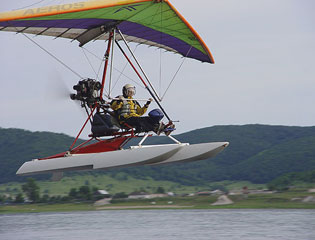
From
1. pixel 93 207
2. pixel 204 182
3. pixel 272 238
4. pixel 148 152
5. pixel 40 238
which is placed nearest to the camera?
pixel 148 152

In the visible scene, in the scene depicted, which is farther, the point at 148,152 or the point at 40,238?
the point at 40,238

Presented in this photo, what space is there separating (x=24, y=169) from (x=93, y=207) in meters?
74.9

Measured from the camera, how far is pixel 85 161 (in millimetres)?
15133

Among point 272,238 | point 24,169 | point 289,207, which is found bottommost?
point 289,207

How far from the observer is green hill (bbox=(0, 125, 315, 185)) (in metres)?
124

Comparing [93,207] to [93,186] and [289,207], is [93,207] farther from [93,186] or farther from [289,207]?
[289,207]

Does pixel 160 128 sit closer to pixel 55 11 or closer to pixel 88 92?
pixel 88 92

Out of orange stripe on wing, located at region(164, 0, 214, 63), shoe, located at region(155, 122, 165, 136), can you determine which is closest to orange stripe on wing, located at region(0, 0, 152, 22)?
orange stripe on wing, located at region(164, 0, 214, 63)

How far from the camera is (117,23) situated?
16.1m

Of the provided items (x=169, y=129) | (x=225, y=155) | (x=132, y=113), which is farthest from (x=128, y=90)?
(x=225, y=155)

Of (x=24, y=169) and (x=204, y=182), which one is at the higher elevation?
(x=24, y=169)

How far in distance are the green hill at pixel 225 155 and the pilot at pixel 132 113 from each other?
339 feet

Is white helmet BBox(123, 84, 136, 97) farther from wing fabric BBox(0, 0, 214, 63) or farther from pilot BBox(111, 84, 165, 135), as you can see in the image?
wing fabric BBox(0, 0, 214, 63)

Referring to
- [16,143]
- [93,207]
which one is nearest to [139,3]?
[93,207]
